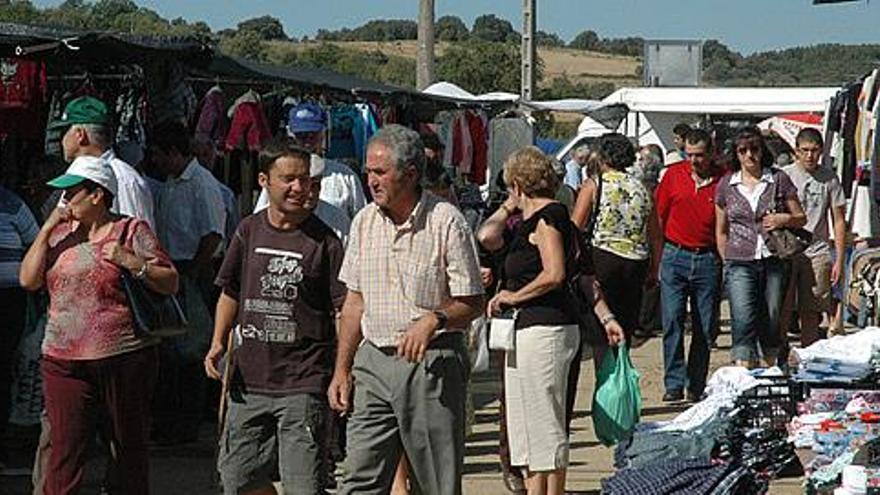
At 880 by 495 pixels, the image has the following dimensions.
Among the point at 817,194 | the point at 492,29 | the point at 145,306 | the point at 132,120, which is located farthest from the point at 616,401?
the point at 492,29

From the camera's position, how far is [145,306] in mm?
7051

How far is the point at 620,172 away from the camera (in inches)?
399

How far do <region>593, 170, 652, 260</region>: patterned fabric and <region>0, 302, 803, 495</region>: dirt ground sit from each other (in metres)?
1.21

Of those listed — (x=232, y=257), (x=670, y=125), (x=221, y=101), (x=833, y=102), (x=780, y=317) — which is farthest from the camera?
(x=670, y=125)

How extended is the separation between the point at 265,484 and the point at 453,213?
1303 millimetres

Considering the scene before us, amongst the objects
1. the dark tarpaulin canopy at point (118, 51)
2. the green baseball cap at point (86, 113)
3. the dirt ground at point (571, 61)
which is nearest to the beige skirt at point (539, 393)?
the green baseball cap at point (86, 113)

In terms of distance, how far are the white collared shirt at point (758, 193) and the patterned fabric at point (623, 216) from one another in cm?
94

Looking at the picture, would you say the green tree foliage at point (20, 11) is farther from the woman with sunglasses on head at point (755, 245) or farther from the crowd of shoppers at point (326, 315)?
the crowd of shoppers at point (326, 315)

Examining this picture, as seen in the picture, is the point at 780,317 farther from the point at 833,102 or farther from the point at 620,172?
the point at 833,102

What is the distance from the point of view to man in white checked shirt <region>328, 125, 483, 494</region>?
6348 millimetres

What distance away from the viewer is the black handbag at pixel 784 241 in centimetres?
1070

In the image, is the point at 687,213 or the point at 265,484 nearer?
the point at 265,484

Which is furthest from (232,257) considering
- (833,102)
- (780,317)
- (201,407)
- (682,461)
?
(833,102)

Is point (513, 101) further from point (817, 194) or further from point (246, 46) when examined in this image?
point (246, 46)
